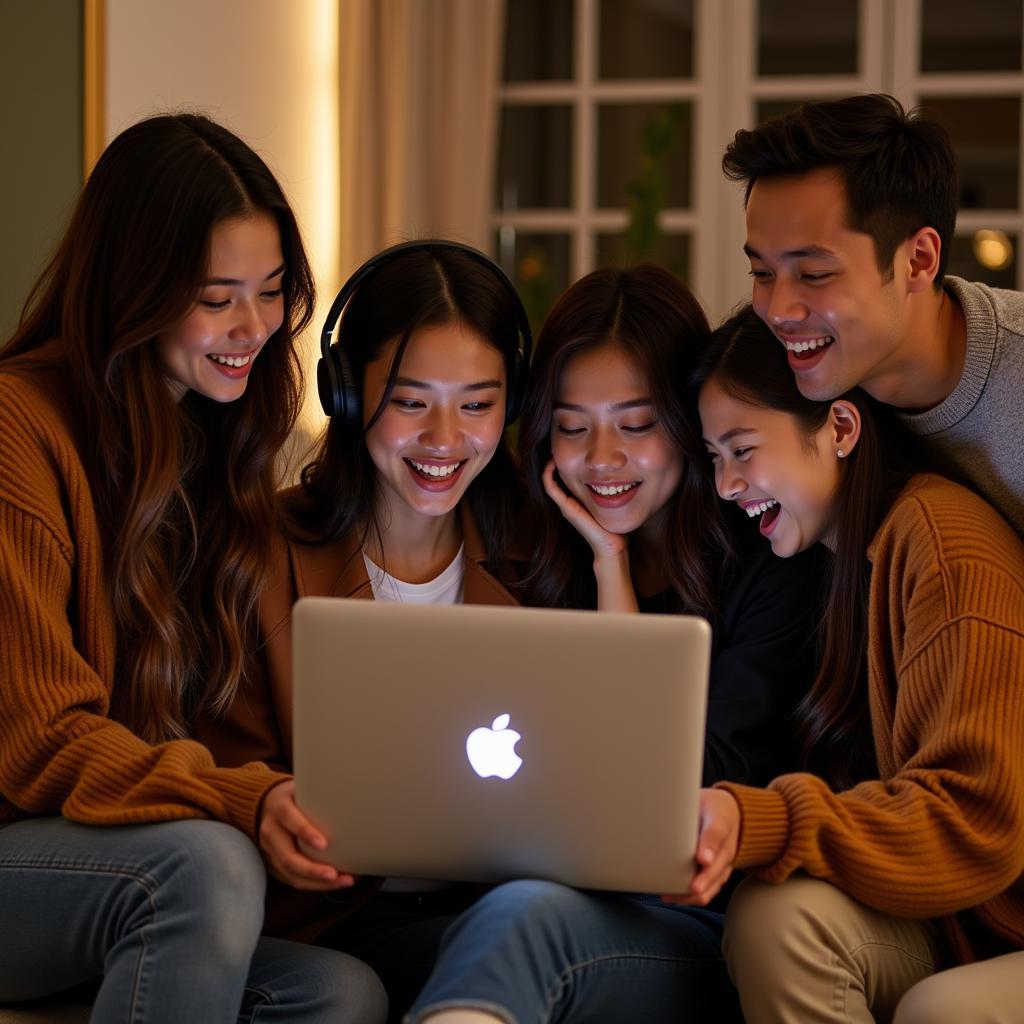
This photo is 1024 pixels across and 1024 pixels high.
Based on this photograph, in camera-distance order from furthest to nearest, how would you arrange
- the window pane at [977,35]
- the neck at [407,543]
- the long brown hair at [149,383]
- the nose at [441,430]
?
the window pane at [977,35] < the neck at [407,543] < the nose at [441,430] < the long brown hair at [149,383]

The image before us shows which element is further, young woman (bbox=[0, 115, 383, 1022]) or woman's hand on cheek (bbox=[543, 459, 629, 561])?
woman's hand on cheek (bbox=[543, 459, 629, 561])

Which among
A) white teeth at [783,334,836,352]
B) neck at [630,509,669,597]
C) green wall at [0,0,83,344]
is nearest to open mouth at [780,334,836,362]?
white teeth at [783,334,836,352]

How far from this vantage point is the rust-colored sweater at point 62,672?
1.45 m

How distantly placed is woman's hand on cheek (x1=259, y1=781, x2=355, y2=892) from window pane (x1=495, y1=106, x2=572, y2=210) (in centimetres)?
382

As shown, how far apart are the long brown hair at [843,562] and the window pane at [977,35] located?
3.27 meters

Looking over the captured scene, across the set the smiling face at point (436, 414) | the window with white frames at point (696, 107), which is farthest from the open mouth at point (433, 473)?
the window with white frames at point (696, 107)

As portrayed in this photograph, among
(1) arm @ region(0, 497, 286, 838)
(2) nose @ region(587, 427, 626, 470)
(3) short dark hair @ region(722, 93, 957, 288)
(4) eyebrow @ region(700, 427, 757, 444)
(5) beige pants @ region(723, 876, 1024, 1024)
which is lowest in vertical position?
(5) beige pants @ region(723, 876, 1024, 1024)

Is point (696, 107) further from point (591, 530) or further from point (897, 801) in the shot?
point (897, 801)

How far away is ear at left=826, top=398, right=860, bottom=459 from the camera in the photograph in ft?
5.92

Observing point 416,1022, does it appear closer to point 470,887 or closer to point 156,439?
point 470,887

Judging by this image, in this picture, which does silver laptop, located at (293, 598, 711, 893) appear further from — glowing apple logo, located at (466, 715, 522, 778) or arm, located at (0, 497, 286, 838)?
arm, located at (0, 497, 286, 838)

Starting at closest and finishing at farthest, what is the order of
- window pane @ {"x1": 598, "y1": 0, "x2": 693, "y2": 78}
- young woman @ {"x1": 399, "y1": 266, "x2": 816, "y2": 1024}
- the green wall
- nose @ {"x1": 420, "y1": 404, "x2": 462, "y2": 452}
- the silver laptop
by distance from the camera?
the silver laptop, young woman @ {"x1": 399, "y1": 266, "x2": 816, "y2": 1024}, nose @ {"x1": 420, "y1": 404, "x2": 462, "y2": 452}, the green wall, window pane @ {"x1": 598, "y1": 0, "x2": 693, "y2": 78}

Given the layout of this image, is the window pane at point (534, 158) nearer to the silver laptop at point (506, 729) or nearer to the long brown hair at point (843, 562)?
the long brown hair at point (843, 562)

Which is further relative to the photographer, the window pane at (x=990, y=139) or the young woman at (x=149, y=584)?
the window pane at (x=990, y=139)
